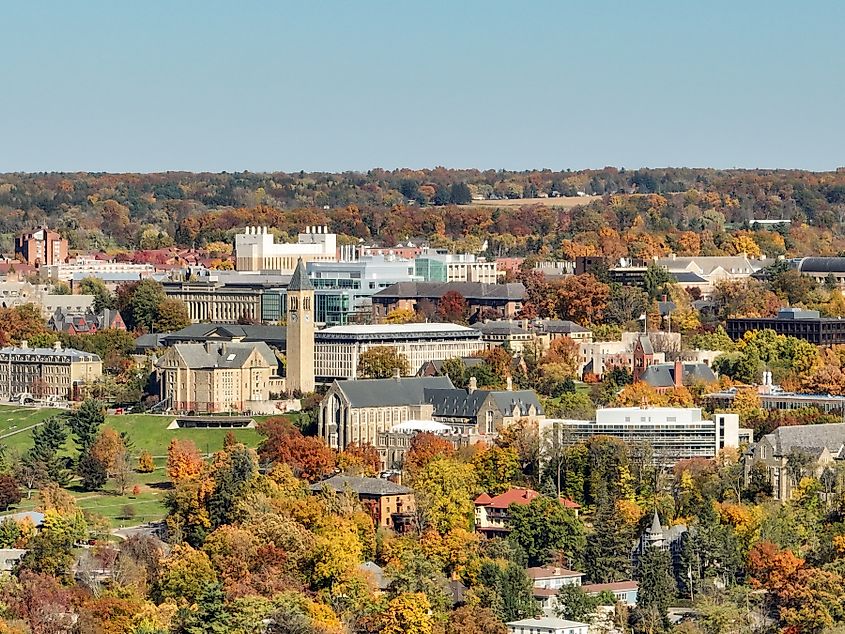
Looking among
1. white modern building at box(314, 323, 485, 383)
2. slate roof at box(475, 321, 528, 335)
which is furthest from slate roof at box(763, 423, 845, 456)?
slate roof at box(475, 321, 528, 335)

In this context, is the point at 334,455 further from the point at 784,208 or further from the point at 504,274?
the point at 784,208

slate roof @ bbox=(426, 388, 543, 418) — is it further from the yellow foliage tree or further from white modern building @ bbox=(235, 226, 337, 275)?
white modern building @ bbox=(235, 226, 337, 275)

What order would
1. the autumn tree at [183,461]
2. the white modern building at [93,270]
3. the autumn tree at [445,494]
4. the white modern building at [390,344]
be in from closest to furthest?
the autumn tree at [445,494]
the autumn tree at [183,461]
the white modern building at [390,344]
the white modern building at [93,270]

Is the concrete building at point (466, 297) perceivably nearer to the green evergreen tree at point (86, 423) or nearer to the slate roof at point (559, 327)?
the slate roof at point (559, 327)

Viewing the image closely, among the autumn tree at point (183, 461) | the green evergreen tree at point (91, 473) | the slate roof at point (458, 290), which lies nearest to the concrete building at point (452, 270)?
the slate roof at point (458, 290)

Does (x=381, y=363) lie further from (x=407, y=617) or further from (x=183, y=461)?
(x=407, y=617)

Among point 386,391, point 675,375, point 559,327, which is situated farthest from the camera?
point 559,327

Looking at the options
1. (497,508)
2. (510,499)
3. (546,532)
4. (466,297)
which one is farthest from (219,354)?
(546,532)

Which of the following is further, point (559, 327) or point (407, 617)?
point (559, 327)
